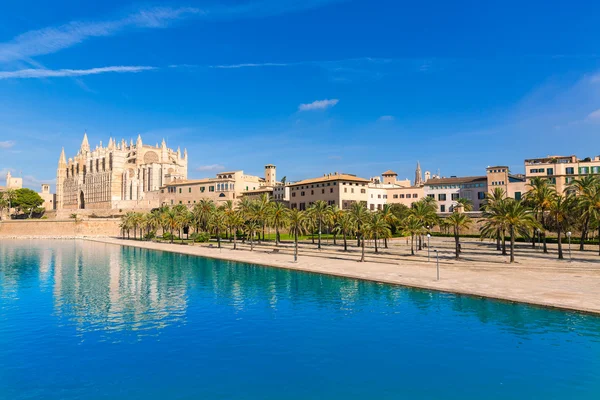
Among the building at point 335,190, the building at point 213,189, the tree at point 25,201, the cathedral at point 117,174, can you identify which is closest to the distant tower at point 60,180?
the cathedral at point 117,174

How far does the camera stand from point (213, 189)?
10675cm

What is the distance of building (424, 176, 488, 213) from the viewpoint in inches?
3280

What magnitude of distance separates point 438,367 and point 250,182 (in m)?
99.7

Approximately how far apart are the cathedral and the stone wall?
48.1ft

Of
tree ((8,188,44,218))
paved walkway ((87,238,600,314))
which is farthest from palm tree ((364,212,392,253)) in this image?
tree ((8,188,44,218))

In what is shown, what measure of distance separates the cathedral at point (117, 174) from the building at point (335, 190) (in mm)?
52340

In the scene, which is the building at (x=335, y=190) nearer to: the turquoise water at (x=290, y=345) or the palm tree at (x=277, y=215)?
the palm tree at (x=277, y=215)

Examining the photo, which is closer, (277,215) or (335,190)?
(277,215)

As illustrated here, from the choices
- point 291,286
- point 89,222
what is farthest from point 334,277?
point 89,222

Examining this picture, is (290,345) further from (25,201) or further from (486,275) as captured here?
(25,201)

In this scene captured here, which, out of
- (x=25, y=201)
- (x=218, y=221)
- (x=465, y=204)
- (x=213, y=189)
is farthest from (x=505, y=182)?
(x=25, y=201)

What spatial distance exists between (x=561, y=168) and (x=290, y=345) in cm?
7407

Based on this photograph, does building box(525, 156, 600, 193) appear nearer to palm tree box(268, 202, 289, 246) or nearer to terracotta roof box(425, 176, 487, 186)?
terracotta roof box(425, 176, 487, 186)

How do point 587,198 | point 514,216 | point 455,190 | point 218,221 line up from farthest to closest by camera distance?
point 455,190
point 218,221
point 587,198
point 514,216
